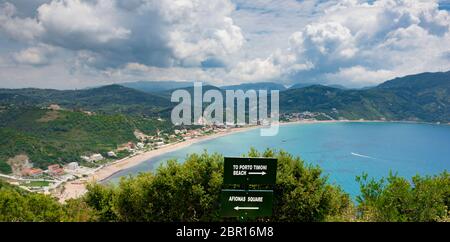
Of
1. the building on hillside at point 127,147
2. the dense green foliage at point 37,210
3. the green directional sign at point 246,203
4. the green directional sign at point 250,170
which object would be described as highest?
the green directional sign at point 250,170

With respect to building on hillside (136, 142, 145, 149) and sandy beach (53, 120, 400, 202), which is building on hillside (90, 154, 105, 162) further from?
building on hillside (136, 142, 145, 149)

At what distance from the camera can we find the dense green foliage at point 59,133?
77.6 metres

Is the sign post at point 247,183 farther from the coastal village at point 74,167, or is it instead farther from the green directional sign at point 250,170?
the coastal village at point 74,167

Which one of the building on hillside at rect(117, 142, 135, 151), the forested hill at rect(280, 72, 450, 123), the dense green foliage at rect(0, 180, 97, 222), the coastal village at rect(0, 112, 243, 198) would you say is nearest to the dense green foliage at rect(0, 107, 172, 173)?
the building on hillside at rect(117, 142, 135, 151)

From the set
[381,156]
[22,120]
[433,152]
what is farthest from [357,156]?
[22,120]

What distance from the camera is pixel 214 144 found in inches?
3735

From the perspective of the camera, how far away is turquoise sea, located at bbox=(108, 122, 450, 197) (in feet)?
229

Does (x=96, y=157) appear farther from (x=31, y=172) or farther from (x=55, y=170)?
(x=31, y=172)

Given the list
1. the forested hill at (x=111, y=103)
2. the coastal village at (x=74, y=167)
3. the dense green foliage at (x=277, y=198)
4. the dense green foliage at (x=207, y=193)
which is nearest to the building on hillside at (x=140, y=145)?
the coastal village at (x=74, y=167)

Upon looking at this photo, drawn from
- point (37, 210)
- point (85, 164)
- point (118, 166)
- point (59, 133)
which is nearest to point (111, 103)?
point (59, 133)

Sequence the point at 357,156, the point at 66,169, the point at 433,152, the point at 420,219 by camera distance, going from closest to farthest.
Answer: the point at 420,219
the point at 66,169
the point at 357,156
the point at 433,152

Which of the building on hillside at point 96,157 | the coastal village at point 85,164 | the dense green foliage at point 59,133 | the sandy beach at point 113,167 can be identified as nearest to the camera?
the sandy beach at point 113,167

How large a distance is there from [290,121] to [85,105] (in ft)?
324
